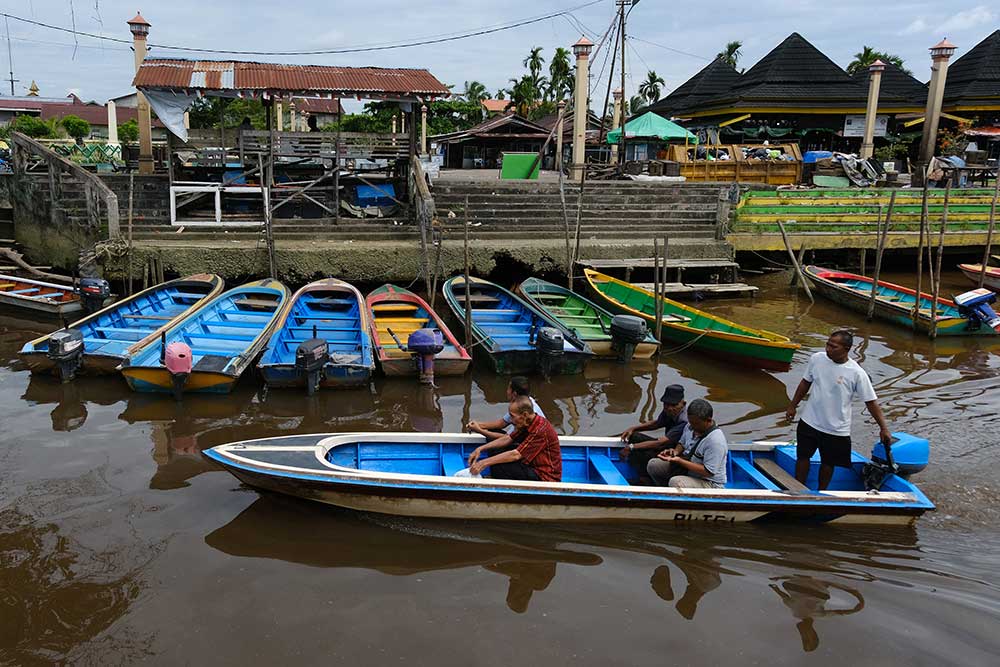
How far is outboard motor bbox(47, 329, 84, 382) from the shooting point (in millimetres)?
8727

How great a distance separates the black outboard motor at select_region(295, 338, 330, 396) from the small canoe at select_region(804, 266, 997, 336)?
413 inches

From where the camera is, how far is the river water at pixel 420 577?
4.45 metres

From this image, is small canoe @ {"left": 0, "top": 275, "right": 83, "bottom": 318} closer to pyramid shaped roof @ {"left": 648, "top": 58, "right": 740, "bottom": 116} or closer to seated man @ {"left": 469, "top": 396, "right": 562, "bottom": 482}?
seated man @ {"left": 469, "top": 396, "right": 562, "bottom": 482}

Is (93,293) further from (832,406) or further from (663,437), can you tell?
(832,406)

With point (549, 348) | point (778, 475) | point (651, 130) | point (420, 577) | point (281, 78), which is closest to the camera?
point (420, 577)

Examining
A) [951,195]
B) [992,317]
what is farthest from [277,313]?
[951,195]

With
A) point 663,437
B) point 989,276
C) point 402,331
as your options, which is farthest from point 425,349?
point 989,276

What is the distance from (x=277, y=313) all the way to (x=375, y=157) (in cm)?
659

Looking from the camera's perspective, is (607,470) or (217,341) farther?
(217,341)

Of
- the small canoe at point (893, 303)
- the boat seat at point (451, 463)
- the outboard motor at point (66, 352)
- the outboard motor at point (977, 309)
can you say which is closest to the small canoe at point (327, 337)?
the outboard motor at point (66, 352)

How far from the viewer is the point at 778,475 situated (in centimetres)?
616

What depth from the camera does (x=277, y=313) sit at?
10.9 m

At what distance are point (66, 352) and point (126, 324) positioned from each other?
1832 millimetres

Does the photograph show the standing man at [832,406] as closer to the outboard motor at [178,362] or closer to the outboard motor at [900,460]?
the outboard motor at [900,460]
